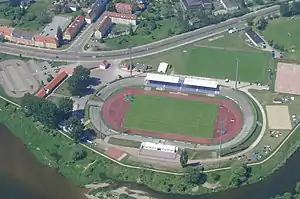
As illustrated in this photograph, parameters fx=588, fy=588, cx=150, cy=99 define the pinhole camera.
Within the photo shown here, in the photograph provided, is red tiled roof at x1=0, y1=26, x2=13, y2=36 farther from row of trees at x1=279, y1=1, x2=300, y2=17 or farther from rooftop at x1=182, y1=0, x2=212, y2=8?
row of trees at x1=279, y1=1, x2=300, y2=17

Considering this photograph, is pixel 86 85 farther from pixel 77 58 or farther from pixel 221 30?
pixel 221 30

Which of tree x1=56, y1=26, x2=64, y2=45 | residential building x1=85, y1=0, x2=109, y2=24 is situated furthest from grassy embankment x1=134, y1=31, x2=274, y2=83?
residential building x1=85, y1=0, x2=109, y2=24

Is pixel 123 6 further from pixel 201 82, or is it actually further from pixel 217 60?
pixel 201 82

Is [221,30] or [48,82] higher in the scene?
[221,30]

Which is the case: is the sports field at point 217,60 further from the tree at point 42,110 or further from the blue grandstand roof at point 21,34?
the blue grandstand roof at point 21,34

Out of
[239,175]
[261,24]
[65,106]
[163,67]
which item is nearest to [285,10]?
[261,24]

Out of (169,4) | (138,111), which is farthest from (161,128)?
(169,4)
